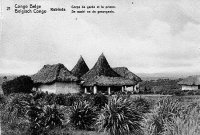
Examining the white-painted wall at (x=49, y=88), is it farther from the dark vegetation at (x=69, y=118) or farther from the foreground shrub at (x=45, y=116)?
the foreground shrub at (x=45, y=116)

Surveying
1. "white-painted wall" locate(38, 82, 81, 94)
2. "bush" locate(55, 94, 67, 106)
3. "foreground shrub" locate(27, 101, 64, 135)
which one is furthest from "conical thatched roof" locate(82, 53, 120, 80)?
"foreground shrub" locate(27, 101, 64, 135)

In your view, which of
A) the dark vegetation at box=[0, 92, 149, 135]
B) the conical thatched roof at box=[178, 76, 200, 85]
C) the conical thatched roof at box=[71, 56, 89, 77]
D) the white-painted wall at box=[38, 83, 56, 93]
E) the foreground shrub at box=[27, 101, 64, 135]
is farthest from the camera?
the conical thatched roof at box=[178, 76, 200, 85]

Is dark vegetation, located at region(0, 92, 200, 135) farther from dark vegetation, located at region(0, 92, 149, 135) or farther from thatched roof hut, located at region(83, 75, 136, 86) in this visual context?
thatched roof hut, located at region(83, 75, 136, 86)

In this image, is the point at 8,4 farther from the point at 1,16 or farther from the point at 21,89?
the point at 21,89

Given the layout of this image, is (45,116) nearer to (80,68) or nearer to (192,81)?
(80,68)

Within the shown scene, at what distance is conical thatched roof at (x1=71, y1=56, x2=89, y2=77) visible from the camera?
1889 inches

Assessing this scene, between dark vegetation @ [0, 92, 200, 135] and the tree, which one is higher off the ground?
the tree

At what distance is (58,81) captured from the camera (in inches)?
1538

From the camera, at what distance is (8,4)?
1399 centimetres

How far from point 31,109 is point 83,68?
107 feet

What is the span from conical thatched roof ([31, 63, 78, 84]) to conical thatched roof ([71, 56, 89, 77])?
5.78 metres

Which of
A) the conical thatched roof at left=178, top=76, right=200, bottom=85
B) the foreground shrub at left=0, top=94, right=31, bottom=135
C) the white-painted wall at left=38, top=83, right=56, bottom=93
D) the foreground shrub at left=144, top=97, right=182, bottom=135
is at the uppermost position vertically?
the conical thatched roof at left=178, top=76, right=200, bottom=85

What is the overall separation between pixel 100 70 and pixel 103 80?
3.22m

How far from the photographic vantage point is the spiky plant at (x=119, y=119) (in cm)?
1312
